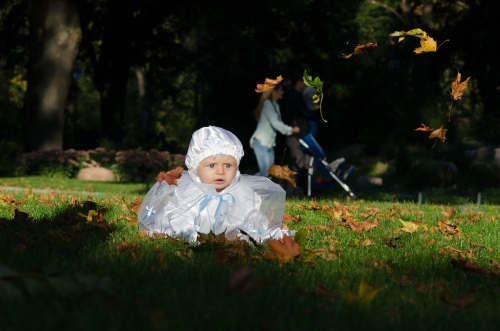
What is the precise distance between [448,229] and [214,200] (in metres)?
2.30

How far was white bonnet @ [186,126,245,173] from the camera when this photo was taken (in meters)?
6.01

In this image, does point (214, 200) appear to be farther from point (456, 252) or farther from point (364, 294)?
point (364, 294)

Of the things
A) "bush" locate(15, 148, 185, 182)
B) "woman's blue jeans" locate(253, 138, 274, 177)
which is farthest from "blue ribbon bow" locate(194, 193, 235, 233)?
"bush" locate(15, 148, 185, 182)

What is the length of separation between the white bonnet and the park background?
13.1 meters

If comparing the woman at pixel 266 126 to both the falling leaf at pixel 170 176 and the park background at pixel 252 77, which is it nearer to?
the park background at pixel 252 77

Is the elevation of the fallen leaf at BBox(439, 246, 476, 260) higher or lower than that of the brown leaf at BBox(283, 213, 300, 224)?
higher

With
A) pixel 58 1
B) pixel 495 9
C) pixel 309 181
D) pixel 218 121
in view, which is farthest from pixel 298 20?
pixel 309 181

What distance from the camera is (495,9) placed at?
28.8 meters

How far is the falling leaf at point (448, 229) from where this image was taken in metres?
6.96

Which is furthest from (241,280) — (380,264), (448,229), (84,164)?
(84,164)

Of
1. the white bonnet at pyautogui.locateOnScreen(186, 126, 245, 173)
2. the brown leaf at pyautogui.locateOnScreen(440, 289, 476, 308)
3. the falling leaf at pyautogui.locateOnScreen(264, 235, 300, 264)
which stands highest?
the white bonnet at pyautogui.locateOnScreen(186, 126, 245, 173)

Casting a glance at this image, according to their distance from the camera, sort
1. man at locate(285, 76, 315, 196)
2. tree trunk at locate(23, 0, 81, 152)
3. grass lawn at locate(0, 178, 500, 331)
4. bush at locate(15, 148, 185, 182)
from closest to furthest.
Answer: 1. grass lawn at locate(0, 178, 500, 331)
2. man at locate(285, 76, 315, 196)
3. bush at locate(15, 148, 185, 182)
4. tree trunk at locate(23, 0, 81, 152)

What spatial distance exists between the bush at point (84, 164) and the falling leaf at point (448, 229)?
14.7 meters

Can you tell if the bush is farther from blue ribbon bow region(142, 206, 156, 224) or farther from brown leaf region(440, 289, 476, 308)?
brown leaf region(440, 289, 476, 308)
